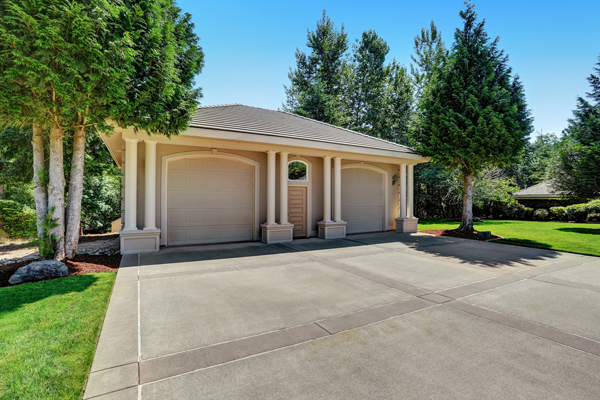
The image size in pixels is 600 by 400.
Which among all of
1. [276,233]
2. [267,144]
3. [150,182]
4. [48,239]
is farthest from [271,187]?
[48,239]

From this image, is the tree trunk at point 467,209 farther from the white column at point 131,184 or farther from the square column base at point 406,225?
the white column at point 131,184

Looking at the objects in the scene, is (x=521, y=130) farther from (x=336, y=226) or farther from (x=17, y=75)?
(x=17, y=75)

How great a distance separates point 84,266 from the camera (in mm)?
5883

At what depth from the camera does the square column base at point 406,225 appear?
12203 mm

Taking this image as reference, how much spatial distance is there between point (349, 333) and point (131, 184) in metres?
6.82

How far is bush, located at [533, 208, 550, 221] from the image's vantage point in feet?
64.1

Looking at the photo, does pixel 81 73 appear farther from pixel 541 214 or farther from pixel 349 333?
pixel 541 214

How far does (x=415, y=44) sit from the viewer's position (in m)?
26.2

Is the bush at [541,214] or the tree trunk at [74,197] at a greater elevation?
the tree trunk at [74,197]

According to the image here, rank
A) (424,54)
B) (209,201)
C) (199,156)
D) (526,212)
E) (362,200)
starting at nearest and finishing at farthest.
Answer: (199,156) → (209,201) → (362,200) → (526,212) → (424,54)

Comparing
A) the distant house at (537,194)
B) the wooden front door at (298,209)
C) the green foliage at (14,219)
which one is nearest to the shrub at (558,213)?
the distant house at (537,194)

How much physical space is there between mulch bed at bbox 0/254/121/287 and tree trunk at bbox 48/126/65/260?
0.42 metres

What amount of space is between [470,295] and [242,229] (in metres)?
6.95

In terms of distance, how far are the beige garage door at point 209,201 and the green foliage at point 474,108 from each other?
7.78 m
